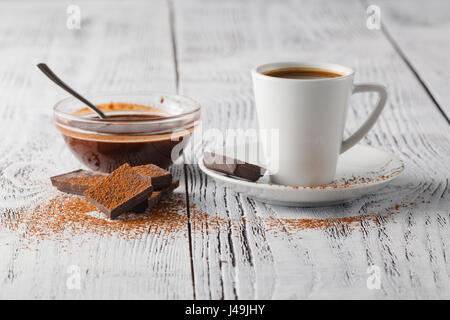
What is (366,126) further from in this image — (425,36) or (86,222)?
(425,36)

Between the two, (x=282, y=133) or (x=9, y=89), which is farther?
(x=9, y=89)

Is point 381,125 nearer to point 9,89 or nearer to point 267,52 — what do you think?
point 267,52

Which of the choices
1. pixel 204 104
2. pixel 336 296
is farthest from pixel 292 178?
pixel 204 104

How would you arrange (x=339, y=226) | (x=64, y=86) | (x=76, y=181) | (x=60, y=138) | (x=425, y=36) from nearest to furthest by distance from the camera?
(x=339, y=226) → (x=76, y=181) → (x=64, y=86) → (x=60, y=138) → (x=425, y=36)

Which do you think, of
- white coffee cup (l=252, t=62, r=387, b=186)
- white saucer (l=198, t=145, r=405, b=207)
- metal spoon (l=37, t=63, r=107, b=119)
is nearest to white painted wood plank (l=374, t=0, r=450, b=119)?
white saucer (l=198, t=145, r=405, b=207)

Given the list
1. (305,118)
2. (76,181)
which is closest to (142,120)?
(76,181)

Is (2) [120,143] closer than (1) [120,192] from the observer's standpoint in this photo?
No

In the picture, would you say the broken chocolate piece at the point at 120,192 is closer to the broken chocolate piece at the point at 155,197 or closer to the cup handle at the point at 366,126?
the broken chocolate piece at the point at 155,197
